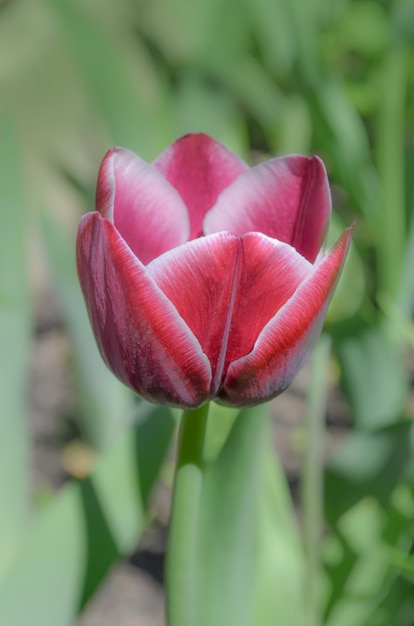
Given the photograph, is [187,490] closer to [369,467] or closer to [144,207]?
[144,207]

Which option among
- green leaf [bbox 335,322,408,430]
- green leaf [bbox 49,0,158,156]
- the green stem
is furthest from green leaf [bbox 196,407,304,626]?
green leaf [bbox 49,0,158,156]

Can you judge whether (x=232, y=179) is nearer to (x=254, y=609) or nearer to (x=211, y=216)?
(x=211, y=216)

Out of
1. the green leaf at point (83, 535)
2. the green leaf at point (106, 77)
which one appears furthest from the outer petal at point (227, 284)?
the green leaf at point (106, 77)

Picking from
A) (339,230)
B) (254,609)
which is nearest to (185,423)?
(254,609)

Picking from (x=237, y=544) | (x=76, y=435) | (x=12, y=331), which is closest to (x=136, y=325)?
(x=237, y=544)

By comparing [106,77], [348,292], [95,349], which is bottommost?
[95,349]

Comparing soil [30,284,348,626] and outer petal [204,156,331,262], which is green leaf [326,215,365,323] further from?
soil [30,284,348,626]

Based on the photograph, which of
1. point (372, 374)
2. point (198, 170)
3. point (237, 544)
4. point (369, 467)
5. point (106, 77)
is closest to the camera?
point (198, 170)
